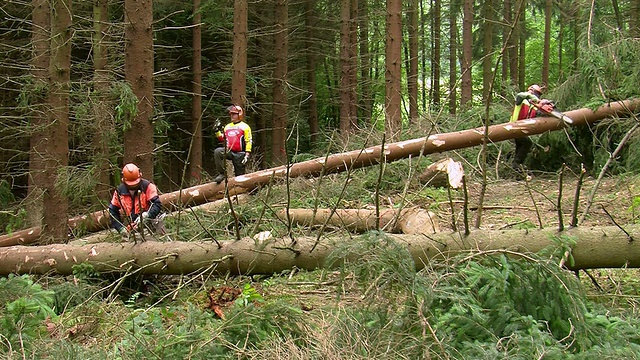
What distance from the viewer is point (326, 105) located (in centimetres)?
2836

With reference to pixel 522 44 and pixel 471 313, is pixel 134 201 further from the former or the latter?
pixel 522 44

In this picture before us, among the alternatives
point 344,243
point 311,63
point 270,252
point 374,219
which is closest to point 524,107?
point 374,219

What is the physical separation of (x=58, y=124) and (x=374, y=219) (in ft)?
16.1

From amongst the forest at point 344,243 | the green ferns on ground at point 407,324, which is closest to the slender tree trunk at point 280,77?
the forest at point 344,243

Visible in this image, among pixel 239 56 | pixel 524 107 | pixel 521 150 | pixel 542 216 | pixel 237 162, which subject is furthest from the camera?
pixel 239 56

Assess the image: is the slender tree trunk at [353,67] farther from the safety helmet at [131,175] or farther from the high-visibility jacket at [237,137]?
the safety helmet at [131,175]

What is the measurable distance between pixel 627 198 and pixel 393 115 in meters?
5.85

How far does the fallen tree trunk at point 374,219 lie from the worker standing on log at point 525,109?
133 inches

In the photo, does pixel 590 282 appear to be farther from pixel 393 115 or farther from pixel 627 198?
pixel 393 115

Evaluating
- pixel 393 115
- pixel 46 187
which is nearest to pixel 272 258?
pixel 46 187

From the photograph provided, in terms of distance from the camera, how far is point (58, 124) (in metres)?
8.40

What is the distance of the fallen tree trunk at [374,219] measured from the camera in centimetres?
653

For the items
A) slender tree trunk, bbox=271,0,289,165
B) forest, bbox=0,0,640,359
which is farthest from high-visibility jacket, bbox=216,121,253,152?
slender tree trunk, bbox=271,0,289,165

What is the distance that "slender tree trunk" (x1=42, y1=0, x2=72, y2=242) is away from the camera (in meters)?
8.23
